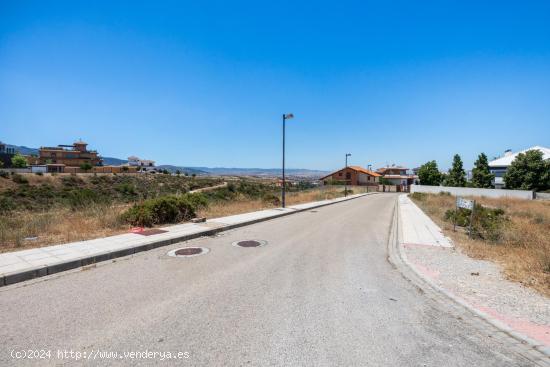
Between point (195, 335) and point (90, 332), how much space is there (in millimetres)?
1286

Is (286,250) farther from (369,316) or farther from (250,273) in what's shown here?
(369,316)

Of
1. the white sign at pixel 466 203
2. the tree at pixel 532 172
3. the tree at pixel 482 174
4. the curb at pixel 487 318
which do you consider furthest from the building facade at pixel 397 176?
the curb at pixel 487 318

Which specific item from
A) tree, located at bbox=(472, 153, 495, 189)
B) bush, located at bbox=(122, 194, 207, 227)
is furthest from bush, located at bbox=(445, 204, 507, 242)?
tree, located at bbox=(472, 153, 495, 189)

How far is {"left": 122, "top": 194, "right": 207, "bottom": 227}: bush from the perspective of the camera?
9.84m

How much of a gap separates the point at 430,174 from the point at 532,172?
21.6m

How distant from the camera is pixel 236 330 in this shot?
137 inches

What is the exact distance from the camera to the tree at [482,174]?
4481cm

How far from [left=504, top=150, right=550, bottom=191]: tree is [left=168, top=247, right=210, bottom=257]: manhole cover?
4952 centimetres

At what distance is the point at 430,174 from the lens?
60.3m

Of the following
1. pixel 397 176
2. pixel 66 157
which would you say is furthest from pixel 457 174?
pixel 66 157

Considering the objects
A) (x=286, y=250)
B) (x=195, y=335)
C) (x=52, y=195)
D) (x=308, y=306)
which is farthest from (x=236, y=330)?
(x=52, y=195)

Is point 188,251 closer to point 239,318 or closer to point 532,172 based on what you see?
point 239,318

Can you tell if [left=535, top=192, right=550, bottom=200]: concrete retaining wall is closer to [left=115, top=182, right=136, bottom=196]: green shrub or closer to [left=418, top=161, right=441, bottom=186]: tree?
[left=418, top=161, right=441, bottom=186]: tree

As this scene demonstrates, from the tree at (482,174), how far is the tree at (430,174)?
45.8 feet
